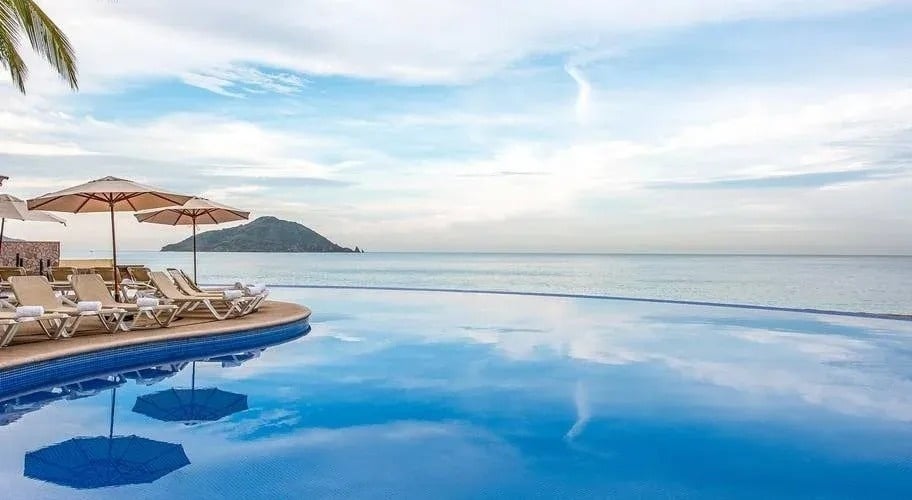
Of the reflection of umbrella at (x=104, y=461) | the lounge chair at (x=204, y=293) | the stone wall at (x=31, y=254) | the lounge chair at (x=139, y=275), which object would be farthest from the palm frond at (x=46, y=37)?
the stone wall at (x=31, y=254)

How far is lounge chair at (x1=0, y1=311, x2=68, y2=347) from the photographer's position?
5887 mm

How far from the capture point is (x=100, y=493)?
11.4 feet

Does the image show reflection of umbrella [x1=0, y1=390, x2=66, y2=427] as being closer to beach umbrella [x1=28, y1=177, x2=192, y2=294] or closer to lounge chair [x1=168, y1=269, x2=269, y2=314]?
beach umbrella [x1=28, y1=177, x2=192, y2=294]

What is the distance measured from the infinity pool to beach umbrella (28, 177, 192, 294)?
2.55m

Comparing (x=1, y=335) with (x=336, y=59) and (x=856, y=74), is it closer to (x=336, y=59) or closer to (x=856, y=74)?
(x=336, y=59)

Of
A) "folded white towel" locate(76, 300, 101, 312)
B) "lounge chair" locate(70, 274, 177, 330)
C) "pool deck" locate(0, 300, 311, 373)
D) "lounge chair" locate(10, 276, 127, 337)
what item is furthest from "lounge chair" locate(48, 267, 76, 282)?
"folded white towel" locate(76, 300, 101, 312)

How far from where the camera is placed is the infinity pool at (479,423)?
374 cm

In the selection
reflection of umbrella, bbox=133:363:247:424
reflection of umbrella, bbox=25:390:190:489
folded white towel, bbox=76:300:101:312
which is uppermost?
folded white towel, bbox=76:300:101:312

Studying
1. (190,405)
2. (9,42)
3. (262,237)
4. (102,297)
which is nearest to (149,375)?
(190,405)

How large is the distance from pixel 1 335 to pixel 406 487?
4914mm

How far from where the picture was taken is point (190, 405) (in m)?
5.33

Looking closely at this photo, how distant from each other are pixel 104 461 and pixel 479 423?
8.20 feet

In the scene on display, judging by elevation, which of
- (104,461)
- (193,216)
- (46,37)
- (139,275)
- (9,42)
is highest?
(46,37)

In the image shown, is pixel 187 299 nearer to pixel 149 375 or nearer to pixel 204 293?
pixel 204 293
